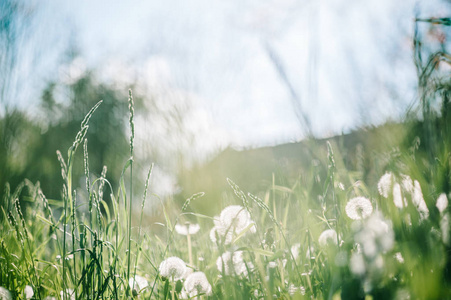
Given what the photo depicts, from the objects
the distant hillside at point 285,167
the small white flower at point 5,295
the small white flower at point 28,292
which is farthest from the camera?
the distant hillside at point 285,167

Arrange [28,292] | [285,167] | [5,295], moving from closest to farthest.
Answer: [5,295] → [28,292] → [285,167]

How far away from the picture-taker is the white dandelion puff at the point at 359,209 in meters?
0.85

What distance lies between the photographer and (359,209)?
0.86 meters

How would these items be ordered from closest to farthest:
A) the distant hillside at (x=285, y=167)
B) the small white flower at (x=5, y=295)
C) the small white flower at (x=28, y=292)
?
the small white flower at (x=5, y=295) < the small white flower at (x=28, y=292) < the distant hillside at (x=285, y=167)

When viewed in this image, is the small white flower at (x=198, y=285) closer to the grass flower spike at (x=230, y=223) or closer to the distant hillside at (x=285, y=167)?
the grass flower spike at (x=230, y=223)

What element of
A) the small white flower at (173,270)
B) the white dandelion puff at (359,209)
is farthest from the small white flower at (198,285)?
the white dandelion puff at (359,209)

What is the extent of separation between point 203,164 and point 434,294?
11.0 ft

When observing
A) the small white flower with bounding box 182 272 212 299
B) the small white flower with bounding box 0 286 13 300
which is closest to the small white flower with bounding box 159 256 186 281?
the small white flower with bounding box 182 272 212 299

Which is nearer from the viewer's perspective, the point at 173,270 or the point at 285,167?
the point at 173,270

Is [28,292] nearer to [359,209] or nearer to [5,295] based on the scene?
[5,295]

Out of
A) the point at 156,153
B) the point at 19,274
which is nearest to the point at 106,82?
the point at 156,153

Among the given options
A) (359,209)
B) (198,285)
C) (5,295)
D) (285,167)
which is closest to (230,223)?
(198,285)

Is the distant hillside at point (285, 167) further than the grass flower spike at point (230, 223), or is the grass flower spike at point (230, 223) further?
the distant hillside at point (285, 167)

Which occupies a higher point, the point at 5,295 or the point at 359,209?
the point at 359,209
